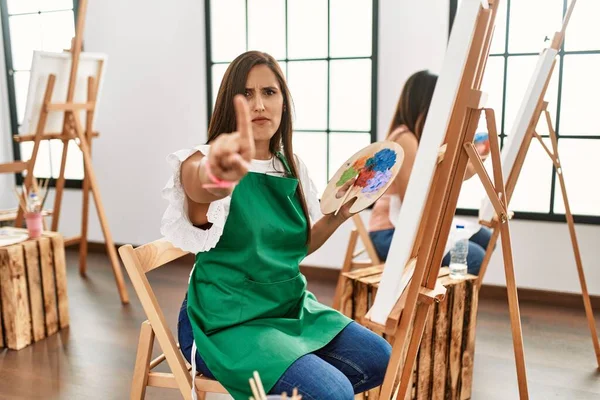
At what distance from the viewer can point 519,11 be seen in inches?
126

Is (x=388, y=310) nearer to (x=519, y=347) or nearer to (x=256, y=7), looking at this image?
(x=519, y=347)

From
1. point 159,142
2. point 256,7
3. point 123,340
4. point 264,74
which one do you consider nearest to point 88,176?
point 159,142

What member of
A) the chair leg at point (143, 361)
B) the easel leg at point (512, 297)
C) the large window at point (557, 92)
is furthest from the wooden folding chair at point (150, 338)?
the large window at point (557, 92)

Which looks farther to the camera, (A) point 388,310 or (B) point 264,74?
(B) point 264,74

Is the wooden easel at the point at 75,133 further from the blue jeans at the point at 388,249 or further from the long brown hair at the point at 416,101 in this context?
the long brown hair at the point at 416,101

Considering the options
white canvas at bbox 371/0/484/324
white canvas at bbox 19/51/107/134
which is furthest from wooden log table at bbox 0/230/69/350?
white canvas at bbox 371/0/484/324

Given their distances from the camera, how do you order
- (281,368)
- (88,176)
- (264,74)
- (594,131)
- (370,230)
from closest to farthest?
1. (281,368)
2. (264,74)
3. (370,230)
4. (594,131)
5. (88,176)

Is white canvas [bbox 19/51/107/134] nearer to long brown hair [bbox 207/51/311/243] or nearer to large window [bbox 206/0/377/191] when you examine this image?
large window [bbox 206/0/377/191]

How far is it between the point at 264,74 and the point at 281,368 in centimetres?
72

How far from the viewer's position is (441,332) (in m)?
2.06

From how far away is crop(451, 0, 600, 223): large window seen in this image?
3.14 meters

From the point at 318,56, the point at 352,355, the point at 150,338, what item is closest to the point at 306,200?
the point at 352,355

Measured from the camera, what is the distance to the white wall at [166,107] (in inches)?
130

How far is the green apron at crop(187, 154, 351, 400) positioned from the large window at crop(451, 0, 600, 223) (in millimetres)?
2170
